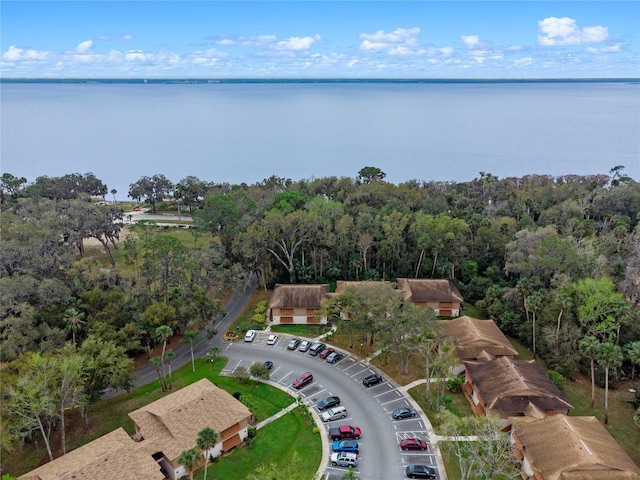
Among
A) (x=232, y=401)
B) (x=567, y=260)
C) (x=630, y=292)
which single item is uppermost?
(x=567, y=260)

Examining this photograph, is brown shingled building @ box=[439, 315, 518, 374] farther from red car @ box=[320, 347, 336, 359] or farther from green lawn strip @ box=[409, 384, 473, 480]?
red car @ box=[320, 347, 336, 359]

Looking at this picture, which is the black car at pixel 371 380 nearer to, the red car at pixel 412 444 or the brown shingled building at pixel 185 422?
the red car at pixel 412 444

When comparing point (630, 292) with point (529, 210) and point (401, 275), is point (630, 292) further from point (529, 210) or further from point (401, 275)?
point (529, 210)

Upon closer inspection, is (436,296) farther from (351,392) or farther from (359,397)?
(359,397)

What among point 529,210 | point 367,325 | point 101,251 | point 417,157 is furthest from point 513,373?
point 417,157

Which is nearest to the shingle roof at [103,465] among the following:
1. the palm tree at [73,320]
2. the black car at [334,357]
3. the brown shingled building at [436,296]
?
the palm tree at [73,320]

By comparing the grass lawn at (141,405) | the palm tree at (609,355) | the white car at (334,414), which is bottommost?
the grass lawn at (141,405)
